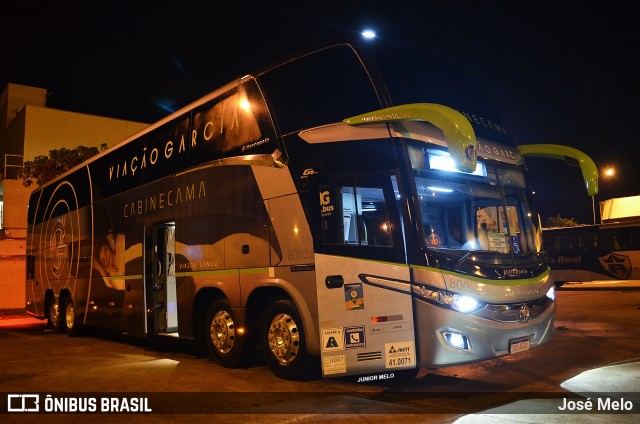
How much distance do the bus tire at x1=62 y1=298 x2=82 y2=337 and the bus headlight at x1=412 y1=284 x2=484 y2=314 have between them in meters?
10.4

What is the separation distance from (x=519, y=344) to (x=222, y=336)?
4.42 metres

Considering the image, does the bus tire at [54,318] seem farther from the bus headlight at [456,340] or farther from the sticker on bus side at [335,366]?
the bus headlight at [456,340]

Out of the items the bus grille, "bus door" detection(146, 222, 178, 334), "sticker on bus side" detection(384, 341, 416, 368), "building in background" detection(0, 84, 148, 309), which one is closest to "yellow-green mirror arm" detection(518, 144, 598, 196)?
the bus grille

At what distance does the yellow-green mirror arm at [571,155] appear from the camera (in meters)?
8.29

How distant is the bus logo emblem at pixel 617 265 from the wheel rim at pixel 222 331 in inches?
920

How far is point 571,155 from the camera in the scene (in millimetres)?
8398

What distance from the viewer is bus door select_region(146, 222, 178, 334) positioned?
10.3 m

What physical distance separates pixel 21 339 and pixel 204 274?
25.4ft

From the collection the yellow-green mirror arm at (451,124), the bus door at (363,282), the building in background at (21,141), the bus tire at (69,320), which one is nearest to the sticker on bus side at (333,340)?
the bus door at (363,282)

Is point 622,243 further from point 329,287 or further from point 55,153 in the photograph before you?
point 55,153

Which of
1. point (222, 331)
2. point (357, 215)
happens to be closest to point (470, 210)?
point (357, 215)

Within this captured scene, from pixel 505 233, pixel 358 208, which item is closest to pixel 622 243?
pixel 505 233

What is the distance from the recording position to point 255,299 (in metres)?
7.90

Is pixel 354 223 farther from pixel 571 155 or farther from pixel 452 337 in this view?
pixel 571 155
